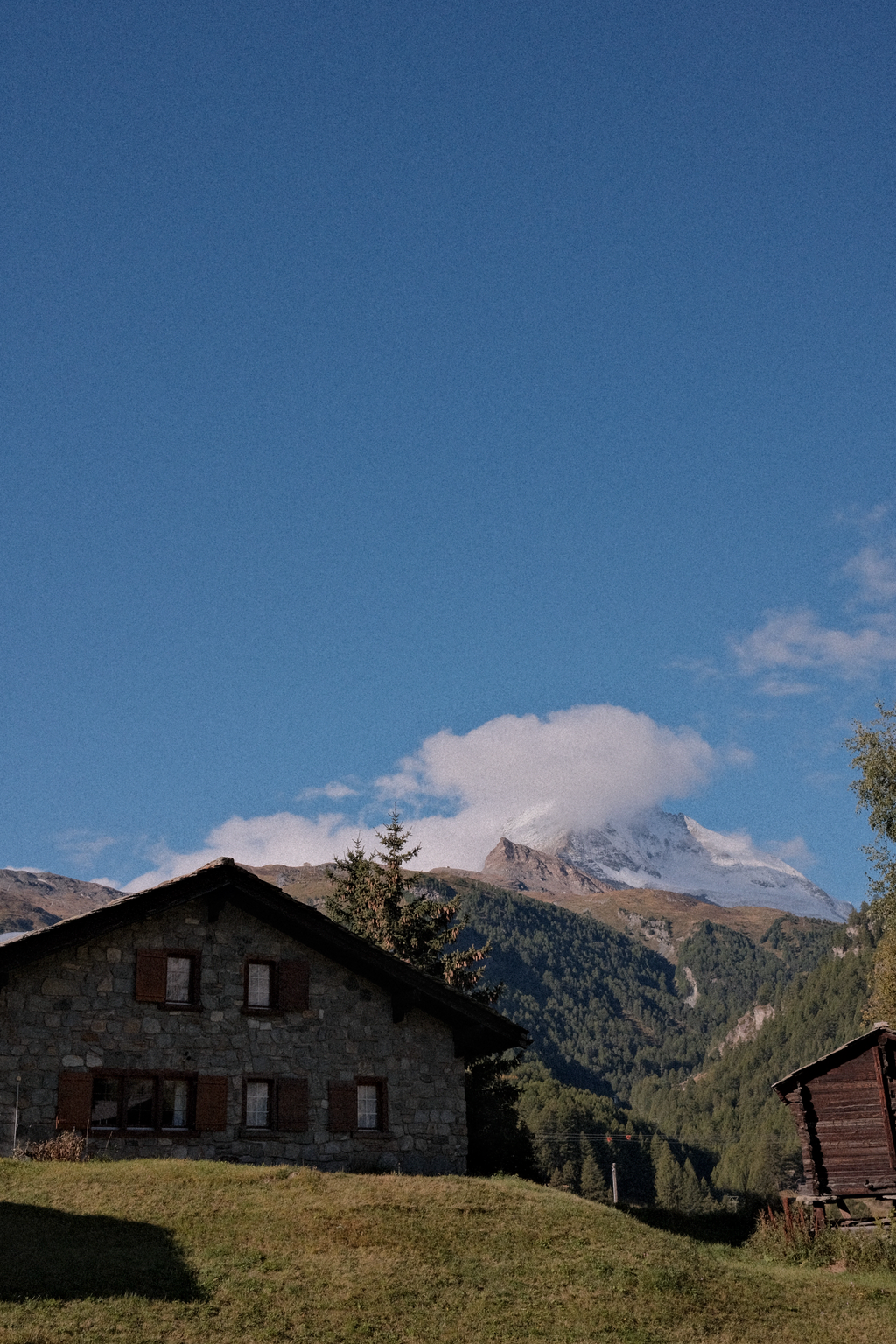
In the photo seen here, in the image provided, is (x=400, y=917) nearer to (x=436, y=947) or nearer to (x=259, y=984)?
(x=436, y=947)

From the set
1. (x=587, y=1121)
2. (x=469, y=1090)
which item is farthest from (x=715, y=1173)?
(x=469, y=1090)

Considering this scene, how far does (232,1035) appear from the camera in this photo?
27.5 metres

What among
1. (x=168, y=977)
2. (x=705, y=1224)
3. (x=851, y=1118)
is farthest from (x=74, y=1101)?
(x=851, y=1118)

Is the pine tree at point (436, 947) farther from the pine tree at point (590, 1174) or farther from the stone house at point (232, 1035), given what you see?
the pine tree at point (590, 1174)

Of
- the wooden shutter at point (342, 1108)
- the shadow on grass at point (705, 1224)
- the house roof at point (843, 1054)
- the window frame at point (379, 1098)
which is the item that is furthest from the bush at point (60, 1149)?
the house roof at point (843, 1054)

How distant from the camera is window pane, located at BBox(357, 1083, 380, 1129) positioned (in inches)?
1113

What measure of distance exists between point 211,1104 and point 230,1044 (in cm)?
137

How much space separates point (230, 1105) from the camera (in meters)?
26.9

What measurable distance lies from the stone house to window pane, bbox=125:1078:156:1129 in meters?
0.03

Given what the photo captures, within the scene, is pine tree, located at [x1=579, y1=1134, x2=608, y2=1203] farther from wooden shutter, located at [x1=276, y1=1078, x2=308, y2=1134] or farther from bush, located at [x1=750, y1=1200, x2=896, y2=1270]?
wooden shutter, located at [x1=276, y1=1078, x2=308, y2=1134]

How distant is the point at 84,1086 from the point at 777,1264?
48.8ft

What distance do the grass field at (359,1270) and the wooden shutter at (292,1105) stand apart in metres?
3.23

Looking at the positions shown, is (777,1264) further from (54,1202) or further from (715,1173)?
(715,1173)

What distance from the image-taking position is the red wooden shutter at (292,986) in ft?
92.8
